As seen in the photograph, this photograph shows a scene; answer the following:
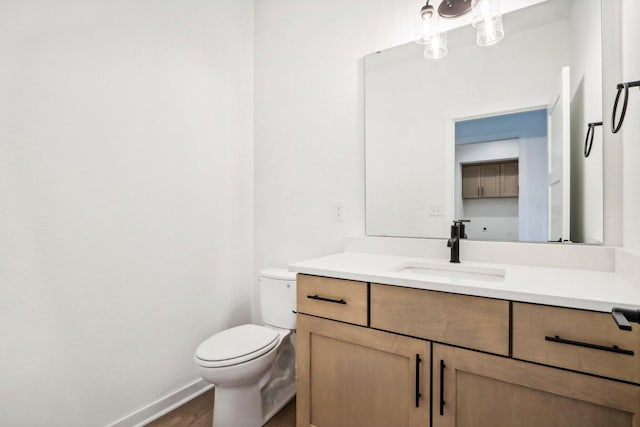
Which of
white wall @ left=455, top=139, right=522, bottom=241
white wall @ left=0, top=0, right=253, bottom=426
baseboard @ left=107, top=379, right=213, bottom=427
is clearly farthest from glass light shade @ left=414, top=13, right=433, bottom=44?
baseboard @ left=107, top=379, right=213, bottom=427

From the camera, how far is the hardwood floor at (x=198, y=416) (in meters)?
1.65

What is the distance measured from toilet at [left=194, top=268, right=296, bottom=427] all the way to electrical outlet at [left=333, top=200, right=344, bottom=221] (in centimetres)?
45

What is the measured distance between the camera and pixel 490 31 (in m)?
1.45

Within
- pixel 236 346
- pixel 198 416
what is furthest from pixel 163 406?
pixel 236 346

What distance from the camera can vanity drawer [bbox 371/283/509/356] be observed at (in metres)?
0.95

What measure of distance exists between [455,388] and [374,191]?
1.06m

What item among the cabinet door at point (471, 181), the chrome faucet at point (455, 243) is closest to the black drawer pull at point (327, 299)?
the chrome faucet at point (455, 243)

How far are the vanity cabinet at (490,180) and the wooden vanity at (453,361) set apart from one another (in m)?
0.70

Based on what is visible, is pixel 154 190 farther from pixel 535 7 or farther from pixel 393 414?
pixel 535 7

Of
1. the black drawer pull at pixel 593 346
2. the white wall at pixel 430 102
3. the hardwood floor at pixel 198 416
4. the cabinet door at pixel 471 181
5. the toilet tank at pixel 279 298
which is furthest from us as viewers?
the toilet tank at pixel 279 298

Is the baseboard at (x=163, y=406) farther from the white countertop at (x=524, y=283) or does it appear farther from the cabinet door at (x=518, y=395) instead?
the cabinet door at (x=518, y=395)

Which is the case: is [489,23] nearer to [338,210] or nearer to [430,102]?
[430,102]

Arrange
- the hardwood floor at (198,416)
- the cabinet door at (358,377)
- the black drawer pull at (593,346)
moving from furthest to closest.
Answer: the hardwood floor at (198,416), the cabinet door at (358,377), the black drawer pull at (593,346)

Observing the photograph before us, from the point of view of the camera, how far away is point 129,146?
1604 mm
